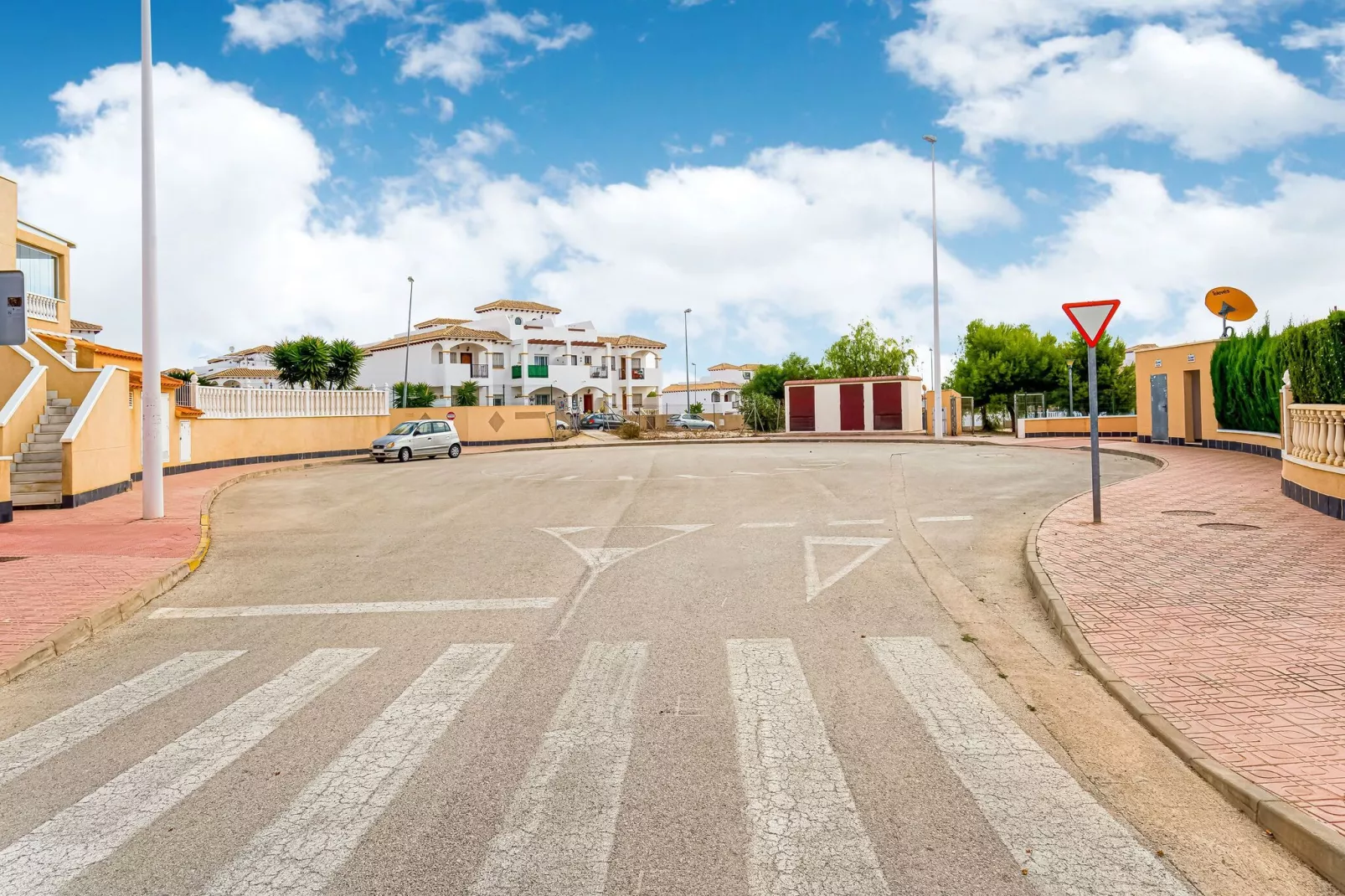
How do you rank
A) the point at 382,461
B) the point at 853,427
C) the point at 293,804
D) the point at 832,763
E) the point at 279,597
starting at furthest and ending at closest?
the point at 853,427
the point at 382,461
the point at 279,597
the point at 832,763
the point at 293,804

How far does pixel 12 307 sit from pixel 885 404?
149 feet

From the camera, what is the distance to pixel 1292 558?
376 inches

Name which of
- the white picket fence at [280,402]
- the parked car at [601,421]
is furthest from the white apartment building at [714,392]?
the white picket fence at [280,402]

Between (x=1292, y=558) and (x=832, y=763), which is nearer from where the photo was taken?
(x=832, y=763)

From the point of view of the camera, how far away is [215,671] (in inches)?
262

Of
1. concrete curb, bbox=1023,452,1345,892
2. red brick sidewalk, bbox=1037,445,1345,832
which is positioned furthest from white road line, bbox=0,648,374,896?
red brick sidewalk, bbox=1037,445,1345,832

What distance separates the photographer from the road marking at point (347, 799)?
11.6 ft

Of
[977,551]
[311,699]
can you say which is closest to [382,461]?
[977,551]

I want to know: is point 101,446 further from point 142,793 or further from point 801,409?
point 801,409

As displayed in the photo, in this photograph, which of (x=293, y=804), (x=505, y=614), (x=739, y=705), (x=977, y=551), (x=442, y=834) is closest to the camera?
(x=442, y=834)

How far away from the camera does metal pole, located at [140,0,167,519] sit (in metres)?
14.6

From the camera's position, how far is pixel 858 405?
1996 inches

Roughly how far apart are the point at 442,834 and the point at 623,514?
442 inches

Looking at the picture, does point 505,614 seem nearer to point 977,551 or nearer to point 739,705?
point 739,705
